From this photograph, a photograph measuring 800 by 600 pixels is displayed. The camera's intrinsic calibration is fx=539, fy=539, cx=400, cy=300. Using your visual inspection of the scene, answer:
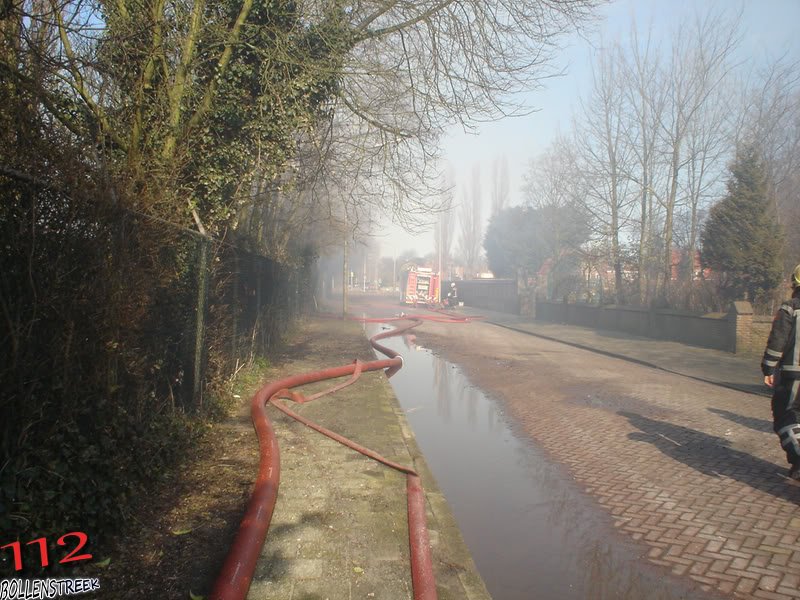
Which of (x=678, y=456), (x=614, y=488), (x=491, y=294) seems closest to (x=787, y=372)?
(x=678, y=456)

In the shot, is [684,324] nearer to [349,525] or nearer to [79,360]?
[349,525]

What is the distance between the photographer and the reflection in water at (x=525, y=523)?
343 centimetres

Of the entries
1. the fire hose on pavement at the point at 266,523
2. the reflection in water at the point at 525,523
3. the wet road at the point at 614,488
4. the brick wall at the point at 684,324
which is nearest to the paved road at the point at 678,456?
the wet road at the point at 614,488

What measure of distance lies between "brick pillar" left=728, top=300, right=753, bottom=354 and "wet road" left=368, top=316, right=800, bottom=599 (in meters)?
5.98

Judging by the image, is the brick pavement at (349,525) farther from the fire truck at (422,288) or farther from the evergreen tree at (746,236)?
the fire truck at (422,288)

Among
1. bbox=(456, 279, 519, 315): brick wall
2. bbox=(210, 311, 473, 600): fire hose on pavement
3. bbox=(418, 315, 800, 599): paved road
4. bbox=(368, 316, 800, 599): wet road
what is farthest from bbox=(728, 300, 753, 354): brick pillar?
bbox=(456, 279, 519, 315): brick wall

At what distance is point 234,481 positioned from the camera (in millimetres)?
4430

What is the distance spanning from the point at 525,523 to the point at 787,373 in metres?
2.71

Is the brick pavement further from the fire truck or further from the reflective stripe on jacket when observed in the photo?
the fire truck

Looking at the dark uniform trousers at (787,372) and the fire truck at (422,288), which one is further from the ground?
the fire truck at (422,288)

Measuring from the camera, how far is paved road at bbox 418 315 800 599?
12.0 feet

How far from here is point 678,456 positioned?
5.88 metres

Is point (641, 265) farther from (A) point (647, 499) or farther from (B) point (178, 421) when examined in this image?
(B) point (178, 421)

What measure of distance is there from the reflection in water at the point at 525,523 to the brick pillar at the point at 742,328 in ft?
35.0
